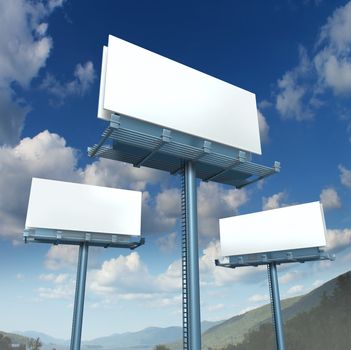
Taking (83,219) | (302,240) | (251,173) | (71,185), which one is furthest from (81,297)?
(302,240)

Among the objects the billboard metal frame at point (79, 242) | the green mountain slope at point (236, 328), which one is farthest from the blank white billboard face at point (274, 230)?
the green mountain slope at point (236, 328)

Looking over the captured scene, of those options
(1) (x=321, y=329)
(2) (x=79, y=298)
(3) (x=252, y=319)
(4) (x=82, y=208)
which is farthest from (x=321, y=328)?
(3) (x=252, y=319)

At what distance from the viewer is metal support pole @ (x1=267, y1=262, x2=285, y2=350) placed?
26.4 meters

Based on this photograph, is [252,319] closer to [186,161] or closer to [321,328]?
[321,328]

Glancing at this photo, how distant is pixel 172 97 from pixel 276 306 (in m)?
19.1

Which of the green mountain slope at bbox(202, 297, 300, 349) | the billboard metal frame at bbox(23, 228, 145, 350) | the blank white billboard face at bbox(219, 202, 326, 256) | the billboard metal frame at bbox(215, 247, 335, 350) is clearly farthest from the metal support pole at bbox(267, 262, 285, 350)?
the green mountain slope at bbox(202, 297, 300, 349)

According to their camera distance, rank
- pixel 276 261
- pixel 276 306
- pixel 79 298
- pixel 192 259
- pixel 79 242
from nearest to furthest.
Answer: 1. pixel 192 259
2. pixel 79 298
3. pixel 79 242
4. pixel 276 306
5. pixel 276 261

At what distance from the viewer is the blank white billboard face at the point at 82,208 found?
2411 centimetres

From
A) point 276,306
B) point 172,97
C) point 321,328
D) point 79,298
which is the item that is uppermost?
point 172,97

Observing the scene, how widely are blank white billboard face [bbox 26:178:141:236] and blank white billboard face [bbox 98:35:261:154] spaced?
12188 millimetres

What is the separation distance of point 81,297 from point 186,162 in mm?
13447

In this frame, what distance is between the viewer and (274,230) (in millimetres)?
28016

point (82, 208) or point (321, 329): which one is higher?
point (82, 208)

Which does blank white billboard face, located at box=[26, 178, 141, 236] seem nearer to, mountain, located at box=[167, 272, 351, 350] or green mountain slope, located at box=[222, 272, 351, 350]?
green mountain slope, located at box=[222, 272, 351, 350]
